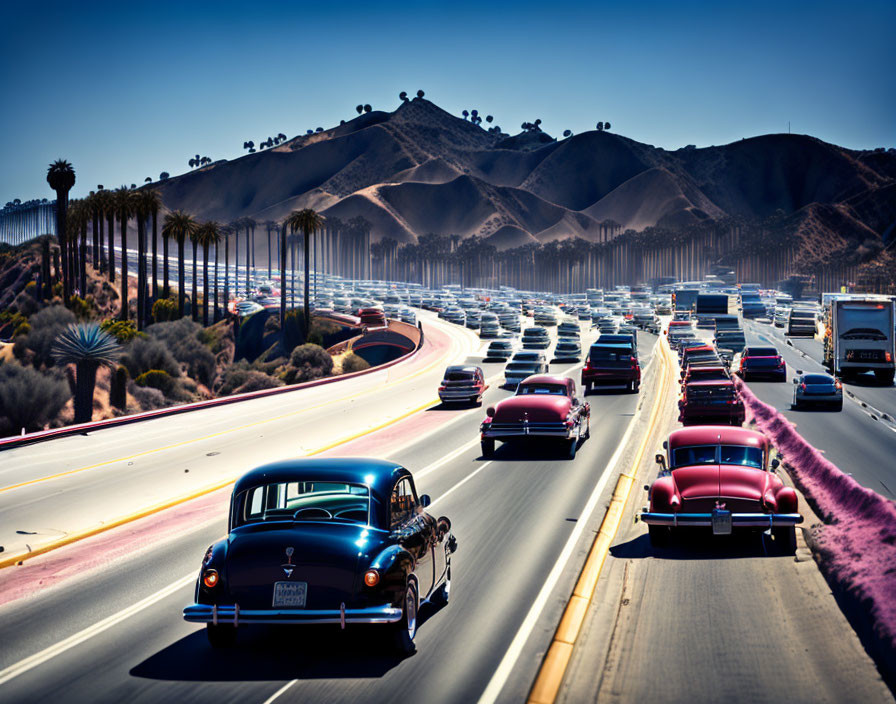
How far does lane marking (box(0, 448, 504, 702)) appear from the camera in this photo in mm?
9047

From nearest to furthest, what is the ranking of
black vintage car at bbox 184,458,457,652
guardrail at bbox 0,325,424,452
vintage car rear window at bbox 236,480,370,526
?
black vintage car at bbox 184,458,457,652 < vintage car rear window at bbox 236,480,370,526 < guardrail at bbox 0,325,424,452

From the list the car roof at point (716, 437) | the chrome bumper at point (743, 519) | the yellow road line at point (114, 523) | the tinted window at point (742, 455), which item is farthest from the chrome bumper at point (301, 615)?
the car roof at point (716, 437)

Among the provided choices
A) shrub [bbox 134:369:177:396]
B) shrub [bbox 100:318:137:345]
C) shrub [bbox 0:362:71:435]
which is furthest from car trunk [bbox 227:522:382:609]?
shrub [bbox 100:318:137:345]

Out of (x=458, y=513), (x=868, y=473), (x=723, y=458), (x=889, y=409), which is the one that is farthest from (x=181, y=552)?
(x=889, y=409)

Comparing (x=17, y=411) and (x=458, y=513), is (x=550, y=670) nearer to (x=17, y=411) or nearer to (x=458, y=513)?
(x=458, y=513)

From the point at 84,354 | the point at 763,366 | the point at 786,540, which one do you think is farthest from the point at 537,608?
the point at 84,354

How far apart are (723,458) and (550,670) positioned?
24.0ft

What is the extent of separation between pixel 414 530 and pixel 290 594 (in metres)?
1.78

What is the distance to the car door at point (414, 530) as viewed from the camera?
9.82m

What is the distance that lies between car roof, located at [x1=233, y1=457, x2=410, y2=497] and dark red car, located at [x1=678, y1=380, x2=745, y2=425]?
2124 centimetres

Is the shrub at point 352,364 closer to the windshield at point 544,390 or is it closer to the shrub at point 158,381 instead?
the shrub at point 158,381

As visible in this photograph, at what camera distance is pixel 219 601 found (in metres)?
8.92

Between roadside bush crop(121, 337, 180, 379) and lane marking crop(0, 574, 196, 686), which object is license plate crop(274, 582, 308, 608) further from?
roadside bush crop(121, 337, 180, 379)

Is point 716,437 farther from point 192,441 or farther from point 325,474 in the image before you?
point 192,441
